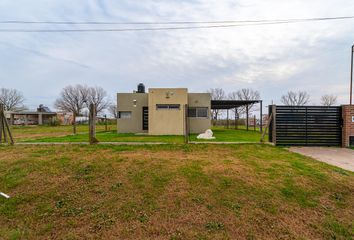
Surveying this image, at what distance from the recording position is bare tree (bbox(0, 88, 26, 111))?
137ft

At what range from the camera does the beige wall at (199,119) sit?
1434 centimetres

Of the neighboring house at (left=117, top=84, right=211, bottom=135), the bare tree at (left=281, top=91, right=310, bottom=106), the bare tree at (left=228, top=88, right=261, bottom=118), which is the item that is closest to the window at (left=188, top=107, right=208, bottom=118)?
the neighboring house at (left=117, top=84, right=211, bottom=135)

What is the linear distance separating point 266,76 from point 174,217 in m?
20.7

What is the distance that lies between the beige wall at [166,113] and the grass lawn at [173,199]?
26.6ft

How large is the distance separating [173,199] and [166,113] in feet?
33.8

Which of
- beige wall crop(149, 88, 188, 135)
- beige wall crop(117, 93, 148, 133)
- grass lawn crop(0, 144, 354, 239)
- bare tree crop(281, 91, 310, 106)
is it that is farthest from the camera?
bare tree crop(281, 91, 310, 106)

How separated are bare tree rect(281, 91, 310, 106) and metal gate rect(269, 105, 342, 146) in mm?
30120

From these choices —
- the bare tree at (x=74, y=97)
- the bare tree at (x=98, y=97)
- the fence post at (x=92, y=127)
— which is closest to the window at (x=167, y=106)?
the fence post at (x=92, y=127)

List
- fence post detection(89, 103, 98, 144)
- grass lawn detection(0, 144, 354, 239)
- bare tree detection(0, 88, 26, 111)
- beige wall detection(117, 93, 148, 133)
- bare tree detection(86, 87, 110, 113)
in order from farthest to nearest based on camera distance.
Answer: bare tree detection(86, 87, 110, 113)
bare tree detection(0, 88, 26, 111)
beige wall detection(117, 93, 148, 133)
fence post detection(89, 103, 98, 144)
grass lawn detection(0, 144, 354, 239)

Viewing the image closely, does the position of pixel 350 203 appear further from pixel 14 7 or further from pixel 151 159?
pixel 14 7

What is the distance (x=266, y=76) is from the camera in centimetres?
1992

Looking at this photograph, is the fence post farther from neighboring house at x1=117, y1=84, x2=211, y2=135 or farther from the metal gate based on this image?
the metal gate

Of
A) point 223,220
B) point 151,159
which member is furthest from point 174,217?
point 151,159

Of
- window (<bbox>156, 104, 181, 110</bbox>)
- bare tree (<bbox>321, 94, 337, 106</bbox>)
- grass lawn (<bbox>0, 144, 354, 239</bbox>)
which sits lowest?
grass lawn (<bbox>0, 144, 354, 239</bbox>)
